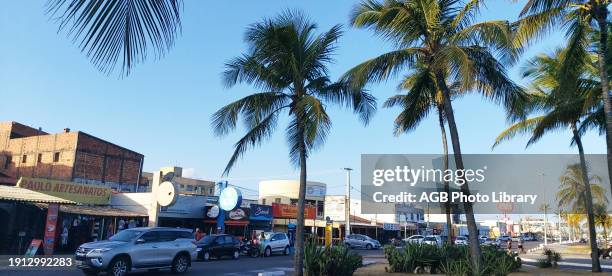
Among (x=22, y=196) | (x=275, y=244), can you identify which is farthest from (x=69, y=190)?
(x=275, y=244)

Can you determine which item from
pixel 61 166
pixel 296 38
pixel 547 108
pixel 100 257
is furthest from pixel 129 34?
pixel 61 166

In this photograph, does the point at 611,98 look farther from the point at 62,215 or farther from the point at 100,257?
the point at 62,215

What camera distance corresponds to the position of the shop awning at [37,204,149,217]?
1101 inches

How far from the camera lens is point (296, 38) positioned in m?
13.3

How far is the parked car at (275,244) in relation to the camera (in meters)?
31.5

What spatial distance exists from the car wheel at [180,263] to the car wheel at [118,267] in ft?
7.57

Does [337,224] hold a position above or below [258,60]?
below

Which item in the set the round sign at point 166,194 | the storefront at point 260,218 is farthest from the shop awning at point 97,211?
the storefront at point 260,218

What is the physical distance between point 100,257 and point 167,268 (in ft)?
10.4

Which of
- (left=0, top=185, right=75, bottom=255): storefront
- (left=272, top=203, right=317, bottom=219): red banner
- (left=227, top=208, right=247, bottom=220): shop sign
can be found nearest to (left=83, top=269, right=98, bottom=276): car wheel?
(left=0, top=185, right=75, bottom=255): storefront

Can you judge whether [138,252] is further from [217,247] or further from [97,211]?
[97,211]

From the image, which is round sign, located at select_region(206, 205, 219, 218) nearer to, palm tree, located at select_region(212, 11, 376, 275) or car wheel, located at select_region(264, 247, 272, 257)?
car wheel, located at select_region(264, 247, 272, 257)

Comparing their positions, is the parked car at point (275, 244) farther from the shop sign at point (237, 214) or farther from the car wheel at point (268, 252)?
the shop sign at point (237, 214)

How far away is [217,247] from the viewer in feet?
88.0
